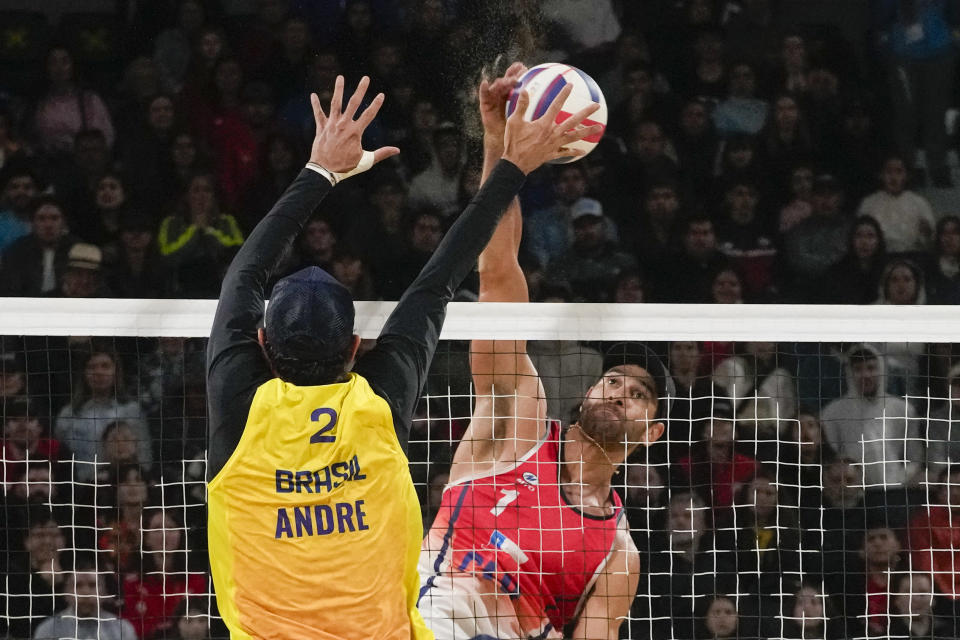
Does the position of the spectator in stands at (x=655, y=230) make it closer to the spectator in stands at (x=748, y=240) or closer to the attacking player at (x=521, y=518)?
the spectator in stands at (x=748, y=240)

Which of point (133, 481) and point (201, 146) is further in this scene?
point (201, 146)

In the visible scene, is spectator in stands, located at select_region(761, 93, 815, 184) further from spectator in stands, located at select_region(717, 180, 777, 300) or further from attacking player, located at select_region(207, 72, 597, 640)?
attacking player, located at select_region(207, 72, 597, 640)

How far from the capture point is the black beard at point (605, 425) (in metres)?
5.28

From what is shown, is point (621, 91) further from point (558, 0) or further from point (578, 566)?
point (578, 566)

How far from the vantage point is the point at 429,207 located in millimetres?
7531

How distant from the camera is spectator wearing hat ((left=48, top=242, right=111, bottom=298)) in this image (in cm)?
721

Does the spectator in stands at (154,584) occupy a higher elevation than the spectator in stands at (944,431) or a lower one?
lower

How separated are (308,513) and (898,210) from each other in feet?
19.9

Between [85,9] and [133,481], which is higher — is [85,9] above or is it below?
above

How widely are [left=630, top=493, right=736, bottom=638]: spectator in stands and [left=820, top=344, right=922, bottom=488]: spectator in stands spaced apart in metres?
0.90

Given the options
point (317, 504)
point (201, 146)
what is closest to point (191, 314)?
point (317, 504)

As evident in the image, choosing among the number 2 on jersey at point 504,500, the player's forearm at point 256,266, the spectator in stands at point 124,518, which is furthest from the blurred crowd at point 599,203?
the player's forearm at point 256,266

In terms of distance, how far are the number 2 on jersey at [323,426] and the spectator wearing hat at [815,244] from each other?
214 inches

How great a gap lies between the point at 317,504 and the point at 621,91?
18.6 feet
